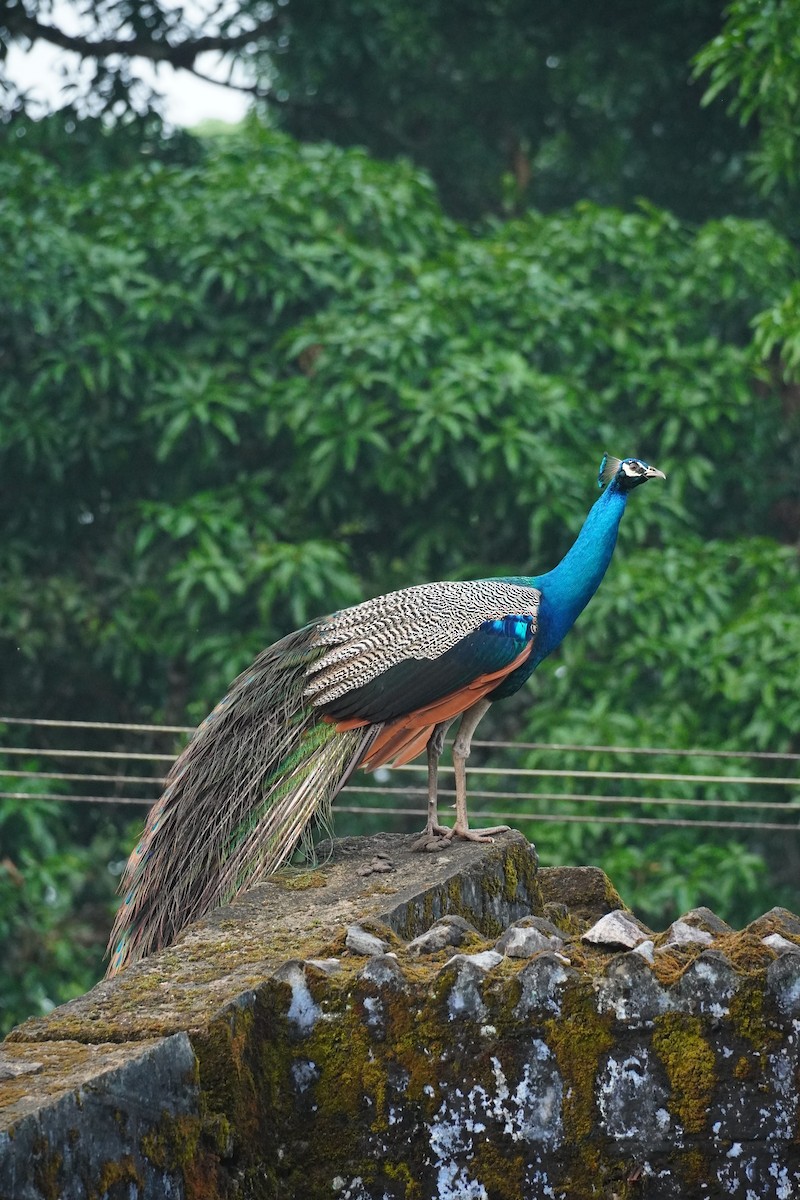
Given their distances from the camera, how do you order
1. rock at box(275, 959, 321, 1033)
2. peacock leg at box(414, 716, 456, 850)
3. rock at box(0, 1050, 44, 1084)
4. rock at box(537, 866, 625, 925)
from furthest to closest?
rock at box(537, 866, 625, 925)
peacock leg at box(414, 716, 456, 850)
rock at box(275, 959, 321, 1033)
rock at box(0, 1050, 44, 1084)

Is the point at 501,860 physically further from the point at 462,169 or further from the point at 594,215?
the point at 462,169

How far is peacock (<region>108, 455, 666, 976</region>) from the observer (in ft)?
19.3

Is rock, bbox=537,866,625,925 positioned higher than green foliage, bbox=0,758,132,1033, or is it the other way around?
rock, bbox=537,866,625,925

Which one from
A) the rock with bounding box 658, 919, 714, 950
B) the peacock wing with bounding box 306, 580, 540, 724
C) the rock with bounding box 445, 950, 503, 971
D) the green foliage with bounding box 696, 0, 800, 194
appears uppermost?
the green foliage with bounding box 696, 0, 800, 194

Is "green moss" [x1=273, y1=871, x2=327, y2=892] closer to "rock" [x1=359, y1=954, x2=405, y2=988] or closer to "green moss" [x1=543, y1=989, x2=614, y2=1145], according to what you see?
"rock" [x1=359, y1=954, x2=405, y2=988]

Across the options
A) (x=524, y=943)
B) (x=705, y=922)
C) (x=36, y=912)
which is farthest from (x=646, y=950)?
(x=36, y=912)

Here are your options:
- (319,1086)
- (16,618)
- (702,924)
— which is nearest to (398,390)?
(16,618)

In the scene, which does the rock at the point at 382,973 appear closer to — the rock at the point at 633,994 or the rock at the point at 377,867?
the rock at the point at 633,994

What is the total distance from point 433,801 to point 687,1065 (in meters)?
1.82

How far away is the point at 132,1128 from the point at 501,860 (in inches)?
78.0

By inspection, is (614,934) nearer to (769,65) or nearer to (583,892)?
(583,892)

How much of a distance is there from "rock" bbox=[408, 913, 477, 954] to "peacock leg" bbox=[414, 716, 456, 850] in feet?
3.34

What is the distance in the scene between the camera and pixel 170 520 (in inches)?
416

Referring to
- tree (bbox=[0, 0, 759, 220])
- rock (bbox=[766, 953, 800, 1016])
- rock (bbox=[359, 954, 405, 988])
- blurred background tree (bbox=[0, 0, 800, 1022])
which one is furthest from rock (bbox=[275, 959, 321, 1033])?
tree (bbox=[0, 0, 759, 220])
